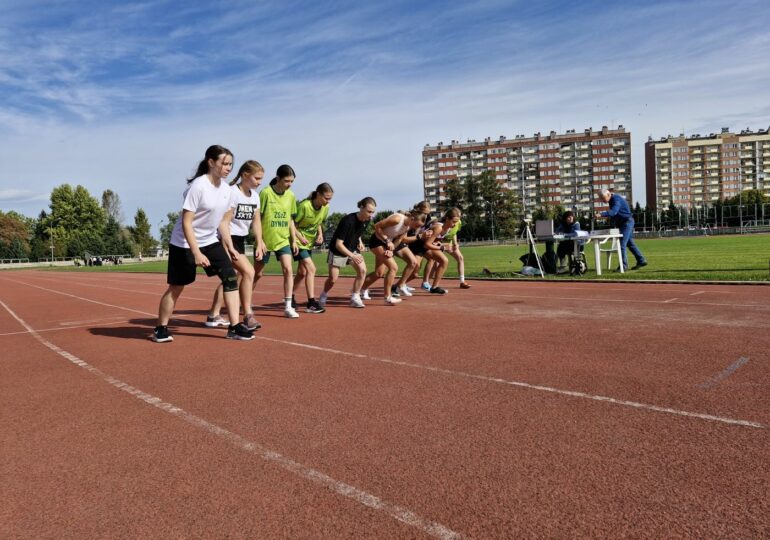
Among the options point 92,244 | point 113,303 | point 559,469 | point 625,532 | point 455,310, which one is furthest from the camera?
point 92,244

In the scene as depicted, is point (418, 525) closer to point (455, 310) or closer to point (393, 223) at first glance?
point (455, 310)

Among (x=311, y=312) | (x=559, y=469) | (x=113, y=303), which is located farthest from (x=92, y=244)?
(x=559, y=469)

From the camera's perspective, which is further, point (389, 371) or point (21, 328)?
point (21, 328)

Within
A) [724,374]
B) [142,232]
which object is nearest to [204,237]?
[724,374]

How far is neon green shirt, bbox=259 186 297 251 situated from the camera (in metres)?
7.68

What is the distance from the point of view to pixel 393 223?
29.7 feet

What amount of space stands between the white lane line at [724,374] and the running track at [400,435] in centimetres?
3

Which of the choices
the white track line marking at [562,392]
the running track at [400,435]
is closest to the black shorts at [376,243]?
→ the running track at [400,435]

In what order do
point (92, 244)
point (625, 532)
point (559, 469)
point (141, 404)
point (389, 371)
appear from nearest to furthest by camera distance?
1. point (625, 532)
2. point (559, 469)
3. point (141, 404)
4. point (389, 371)
5. point (92, 244)

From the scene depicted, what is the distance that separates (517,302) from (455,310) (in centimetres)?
127

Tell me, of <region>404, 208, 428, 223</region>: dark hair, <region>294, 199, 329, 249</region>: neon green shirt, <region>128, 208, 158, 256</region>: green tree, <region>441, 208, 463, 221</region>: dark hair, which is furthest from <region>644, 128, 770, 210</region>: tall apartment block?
<region>294, 199, 329, 249</region>: neon green shirt

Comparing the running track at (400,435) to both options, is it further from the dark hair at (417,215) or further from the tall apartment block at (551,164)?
the tall apartment block at (551,164)

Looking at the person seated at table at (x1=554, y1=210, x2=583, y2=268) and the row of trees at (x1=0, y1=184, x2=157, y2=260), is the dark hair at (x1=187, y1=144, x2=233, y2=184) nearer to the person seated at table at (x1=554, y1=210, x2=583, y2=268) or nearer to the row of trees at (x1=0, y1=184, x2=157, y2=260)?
the person seated at table at (x1=554, y1=210, x2=583, y2=268)

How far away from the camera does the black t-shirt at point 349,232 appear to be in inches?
348
